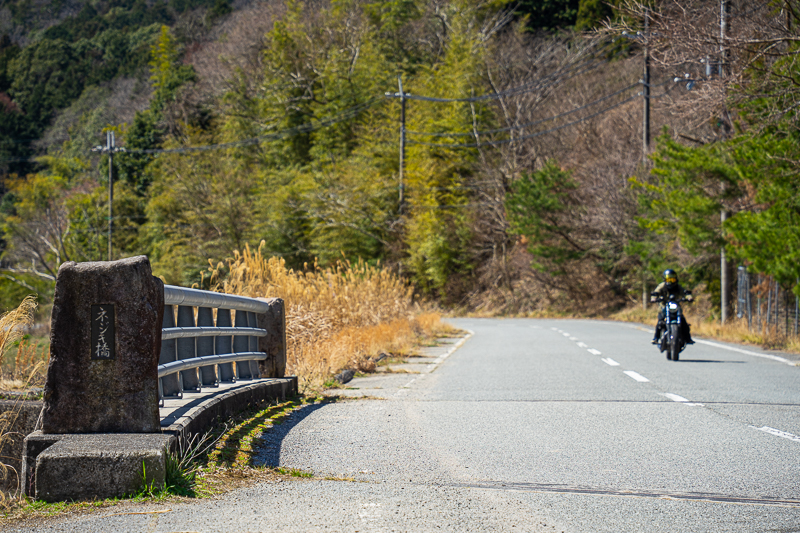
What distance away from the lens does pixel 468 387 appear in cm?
1088

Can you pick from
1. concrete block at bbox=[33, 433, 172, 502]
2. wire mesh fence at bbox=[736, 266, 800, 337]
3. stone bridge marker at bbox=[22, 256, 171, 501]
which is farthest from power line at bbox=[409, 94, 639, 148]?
concrete block at bbox=[33, 433, 172, 502]

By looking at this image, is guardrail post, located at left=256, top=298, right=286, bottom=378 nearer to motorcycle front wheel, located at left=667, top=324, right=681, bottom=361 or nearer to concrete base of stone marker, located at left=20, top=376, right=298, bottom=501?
concrete base of stone marker, located at left=20, top=376, right=298, bottom=501

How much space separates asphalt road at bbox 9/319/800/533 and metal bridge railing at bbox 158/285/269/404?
876 millimetres

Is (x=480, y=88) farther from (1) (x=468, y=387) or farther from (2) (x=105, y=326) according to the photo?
(2) (x=105, y=326)

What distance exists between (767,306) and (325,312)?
1240cm

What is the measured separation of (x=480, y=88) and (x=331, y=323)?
36.7 metres

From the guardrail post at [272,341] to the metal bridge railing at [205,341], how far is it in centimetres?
8

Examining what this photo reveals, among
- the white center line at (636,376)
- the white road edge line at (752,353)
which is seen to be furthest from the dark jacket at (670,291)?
the white center line at (636,376)

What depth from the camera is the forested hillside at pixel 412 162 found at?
130ft

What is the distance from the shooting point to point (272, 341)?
958 centimetres

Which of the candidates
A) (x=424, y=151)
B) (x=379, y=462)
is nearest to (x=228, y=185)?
(x=424, y=151)

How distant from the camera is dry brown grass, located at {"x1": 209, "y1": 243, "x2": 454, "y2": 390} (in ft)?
41.0

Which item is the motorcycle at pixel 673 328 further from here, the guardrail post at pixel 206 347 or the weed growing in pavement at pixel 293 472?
the weed growing in pavement at pixel 293 472

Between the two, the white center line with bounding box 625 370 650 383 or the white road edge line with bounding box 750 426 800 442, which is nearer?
the white road edge line with bounding box 750 426 800 442
